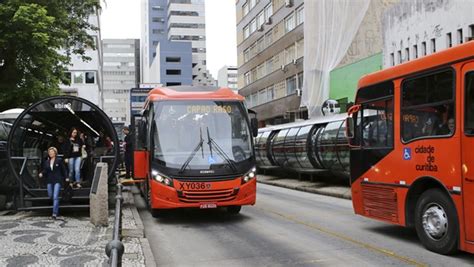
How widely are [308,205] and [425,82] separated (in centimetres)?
745

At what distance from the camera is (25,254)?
26.4 feet

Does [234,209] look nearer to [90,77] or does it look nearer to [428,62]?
[428,62]

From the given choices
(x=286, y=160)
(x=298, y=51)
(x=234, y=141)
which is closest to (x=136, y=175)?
(x=234, y=141)

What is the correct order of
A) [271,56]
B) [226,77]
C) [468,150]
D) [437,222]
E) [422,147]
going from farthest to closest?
[226,77] < [271,56] < [422,147] < [437,222] < [468,150]

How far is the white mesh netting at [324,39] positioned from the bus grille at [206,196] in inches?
926

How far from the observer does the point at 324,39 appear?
3503 centimetres

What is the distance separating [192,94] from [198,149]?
4.79 feet

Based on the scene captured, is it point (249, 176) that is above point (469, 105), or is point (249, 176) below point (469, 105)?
below

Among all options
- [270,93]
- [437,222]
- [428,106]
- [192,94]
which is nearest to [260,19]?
[270,93]

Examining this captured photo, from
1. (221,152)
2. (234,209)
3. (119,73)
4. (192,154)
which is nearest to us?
(192,154)

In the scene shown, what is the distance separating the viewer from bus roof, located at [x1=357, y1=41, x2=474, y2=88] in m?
7.62

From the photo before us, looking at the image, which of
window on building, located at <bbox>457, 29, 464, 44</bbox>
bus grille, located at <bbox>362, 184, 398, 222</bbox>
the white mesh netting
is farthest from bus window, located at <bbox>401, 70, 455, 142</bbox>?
the white mesh netting

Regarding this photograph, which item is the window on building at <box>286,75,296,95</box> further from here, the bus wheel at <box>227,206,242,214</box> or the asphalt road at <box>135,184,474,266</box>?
the bus wheel at <box>227,206,242,214</box>

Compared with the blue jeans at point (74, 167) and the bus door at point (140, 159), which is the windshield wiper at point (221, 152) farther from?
the blue jeans at point (74, 167)
